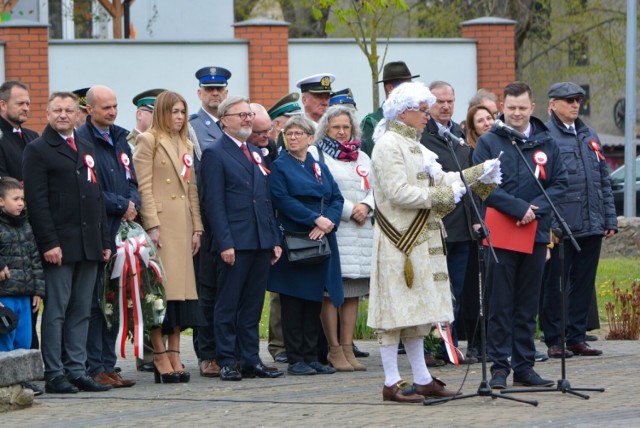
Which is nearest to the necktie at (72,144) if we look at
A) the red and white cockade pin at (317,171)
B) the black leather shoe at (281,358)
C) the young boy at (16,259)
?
the young boy at (16,259)

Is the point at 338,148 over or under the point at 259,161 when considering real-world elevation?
over

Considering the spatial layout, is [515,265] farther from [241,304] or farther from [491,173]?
[241,304]

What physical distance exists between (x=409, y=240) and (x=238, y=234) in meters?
1.86

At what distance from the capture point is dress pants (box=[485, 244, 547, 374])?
9734 millimetres

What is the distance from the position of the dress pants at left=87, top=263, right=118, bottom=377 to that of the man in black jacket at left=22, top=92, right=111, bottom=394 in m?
0.24

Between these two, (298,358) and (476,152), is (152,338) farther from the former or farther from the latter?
(476,152)

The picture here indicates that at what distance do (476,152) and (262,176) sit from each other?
1.72 m

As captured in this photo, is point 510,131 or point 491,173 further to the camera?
point 510,131

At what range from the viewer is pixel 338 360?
36.6 feet

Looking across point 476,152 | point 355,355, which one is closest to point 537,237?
point 476,152

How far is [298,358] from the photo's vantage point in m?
11.0

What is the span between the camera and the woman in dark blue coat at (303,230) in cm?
1091

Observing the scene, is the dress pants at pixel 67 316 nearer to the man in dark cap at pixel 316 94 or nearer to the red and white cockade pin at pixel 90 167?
the red and white cockade pin at pixel 90 167

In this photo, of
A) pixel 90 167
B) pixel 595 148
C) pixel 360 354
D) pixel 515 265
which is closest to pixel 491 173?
pixel 515 265
